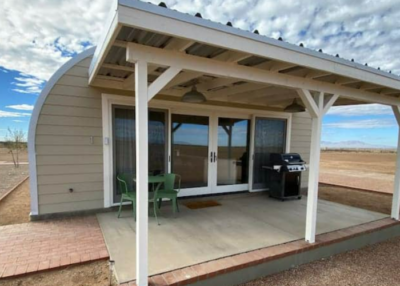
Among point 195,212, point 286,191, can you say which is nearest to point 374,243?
point 286,191

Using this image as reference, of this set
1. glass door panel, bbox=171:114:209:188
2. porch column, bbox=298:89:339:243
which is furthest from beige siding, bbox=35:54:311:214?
porch column, bbox=298:89:339:243

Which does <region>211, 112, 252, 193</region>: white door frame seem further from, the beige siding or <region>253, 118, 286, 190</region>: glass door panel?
the beige siding

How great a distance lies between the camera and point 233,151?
17.4ft

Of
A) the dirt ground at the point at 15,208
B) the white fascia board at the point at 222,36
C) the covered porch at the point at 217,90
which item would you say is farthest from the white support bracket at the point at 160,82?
the dirt ground at the point at 15,208

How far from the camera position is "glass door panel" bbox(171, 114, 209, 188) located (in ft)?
15.0

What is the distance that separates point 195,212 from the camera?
402 centimetres

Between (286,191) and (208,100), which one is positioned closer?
(208,100)

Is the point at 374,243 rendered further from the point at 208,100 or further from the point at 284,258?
the point at 208,100

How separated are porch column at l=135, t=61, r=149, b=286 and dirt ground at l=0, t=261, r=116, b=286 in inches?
16.9

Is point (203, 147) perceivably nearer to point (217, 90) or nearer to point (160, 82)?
point (217, 90)

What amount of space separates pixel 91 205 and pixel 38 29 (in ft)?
13.3

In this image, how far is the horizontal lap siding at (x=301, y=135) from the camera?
592 centimetres

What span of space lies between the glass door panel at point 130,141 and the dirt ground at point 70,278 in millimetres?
1809

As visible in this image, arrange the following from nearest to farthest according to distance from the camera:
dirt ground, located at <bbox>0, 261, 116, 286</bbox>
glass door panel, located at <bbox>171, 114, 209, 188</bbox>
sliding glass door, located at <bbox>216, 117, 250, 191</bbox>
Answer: dirt ground, located at <bbox>0, 261, 116, 286</bbox> → glass door panel, located at <bbox>171, 114, 209, 188</bbox> → sliding glass door, located at <bbox>216, 117, 250, 191</bbox>
